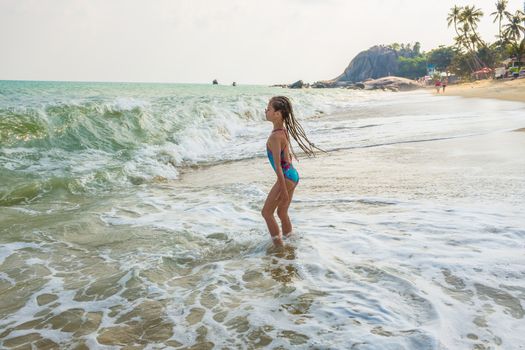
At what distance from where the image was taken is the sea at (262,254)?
295 cm

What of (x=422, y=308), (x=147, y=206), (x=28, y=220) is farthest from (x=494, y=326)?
(x=28, y=220)

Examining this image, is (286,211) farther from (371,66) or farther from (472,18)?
(371,66)

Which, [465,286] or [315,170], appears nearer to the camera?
[465,286]

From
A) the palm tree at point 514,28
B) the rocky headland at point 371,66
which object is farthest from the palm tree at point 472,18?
the rocky headland at point 371,66

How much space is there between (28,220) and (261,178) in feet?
13.4

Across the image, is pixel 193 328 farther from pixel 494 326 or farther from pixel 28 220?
pixel 28 220

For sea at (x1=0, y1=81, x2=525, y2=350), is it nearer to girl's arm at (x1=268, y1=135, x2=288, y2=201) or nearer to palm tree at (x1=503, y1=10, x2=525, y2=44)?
girl's arm at (x1=268, y1=135, x2=288, y2=201)

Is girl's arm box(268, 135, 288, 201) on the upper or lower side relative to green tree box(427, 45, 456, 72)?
lower

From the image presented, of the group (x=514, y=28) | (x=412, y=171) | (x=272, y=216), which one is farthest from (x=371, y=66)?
(x=272, y=216)

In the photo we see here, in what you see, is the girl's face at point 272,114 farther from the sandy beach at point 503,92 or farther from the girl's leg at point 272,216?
the sandy beach at point 503,92

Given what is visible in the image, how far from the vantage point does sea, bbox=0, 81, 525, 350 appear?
2.95 metres

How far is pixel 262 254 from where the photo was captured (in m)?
4.51

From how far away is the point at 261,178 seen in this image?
27.7 ft

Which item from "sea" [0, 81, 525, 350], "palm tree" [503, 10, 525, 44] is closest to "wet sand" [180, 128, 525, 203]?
"sea" [0, 81, 525, 350]
